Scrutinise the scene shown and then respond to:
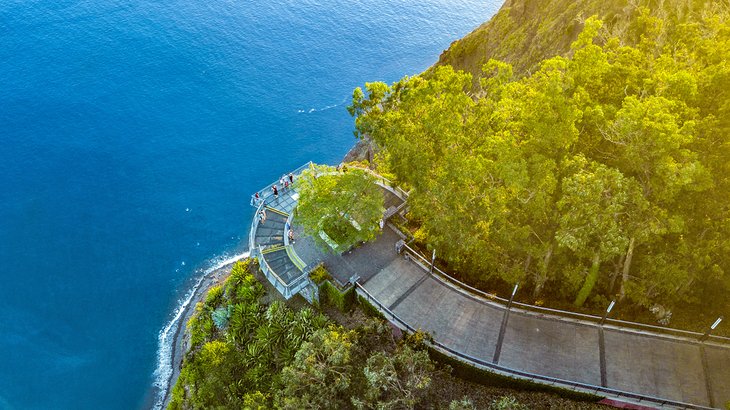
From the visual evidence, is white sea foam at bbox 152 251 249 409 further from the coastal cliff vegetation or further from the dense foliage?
the dense foliage

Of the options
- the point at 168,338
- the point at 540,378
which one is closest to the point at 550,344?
the point at 540,378

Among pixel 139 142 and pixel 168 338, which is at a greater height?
pixel 139 142

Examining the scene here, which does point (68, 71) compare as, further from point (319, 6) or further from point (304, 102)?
point (319, 6)

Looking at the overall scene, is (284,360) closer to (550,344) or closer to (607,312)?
(550,344)

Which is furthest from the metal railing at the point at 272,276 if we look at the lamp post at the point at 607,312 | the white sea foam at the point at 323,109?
the white sea foam at the point at 323,109

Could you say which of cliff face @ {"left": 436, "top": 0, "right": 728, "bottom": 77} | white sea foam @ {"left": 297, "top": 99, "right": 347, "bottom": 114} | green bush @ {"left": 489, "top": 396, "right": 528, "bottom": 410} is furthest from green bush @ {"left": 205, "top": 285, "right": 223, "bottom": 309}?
cliff face @ {"left": 436, "top": 0, "right": 728, "bottom": 77}

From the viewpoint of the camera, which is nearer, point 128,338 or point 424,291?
point 424,291

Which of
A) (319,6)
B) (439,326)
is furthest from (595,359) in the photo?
(319,6)
